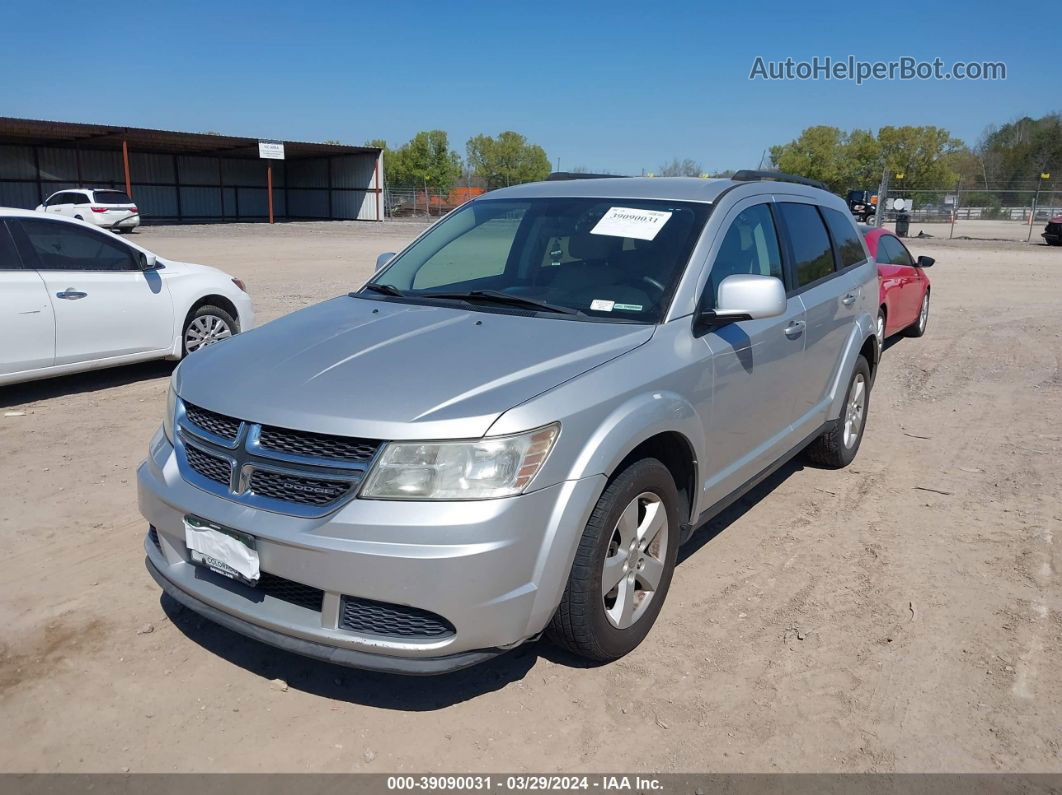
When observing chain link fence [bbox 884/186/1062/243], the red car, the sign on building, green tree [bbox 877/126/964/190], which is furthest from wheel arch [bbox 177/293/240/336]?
green tree [bbox 877/126/964/190]

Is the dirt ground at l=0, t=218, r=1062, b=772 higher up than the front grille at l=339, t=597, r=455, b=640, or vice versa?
the front grille at l=339, t=597, r=455, b=640

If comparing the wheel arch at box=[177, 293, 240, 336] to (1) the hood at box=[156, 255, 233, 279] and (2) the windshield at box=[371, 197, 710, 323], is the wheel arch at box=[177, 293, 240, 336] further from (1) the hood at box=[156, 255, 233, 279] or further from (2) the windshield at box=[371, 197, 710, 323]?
(2) the windshield at box=[371, 197, 710, 323]

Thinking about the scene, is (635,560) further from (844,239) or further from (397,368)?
(844,239)

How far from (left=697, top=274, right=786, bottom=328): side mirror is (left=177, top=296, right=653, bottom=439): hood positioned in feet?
1.26

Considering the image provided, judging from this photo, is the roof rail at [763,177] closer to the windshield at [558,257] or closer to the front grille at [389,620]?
the windshield at [558,257]

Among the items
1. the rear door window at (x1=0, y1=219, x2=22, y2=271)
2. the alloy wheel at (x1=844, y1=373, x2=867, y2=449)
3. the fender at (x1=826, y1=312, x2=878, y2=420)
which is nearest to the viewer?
the fender at (x1=826, y1=312, x2=878, y2=420)

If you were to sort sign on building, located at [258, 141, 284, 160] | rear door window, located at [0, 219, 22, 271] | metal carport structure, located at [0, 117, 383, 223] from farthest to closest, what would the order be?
sign on building, located at [258, 141, 284, 160] < metal carport structure, located at [0, 117, 383, 223] < rear door window, located at [0, 219, 22, 271]

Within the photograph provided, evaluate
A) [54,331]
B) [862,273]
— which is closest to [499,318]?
[862,273]

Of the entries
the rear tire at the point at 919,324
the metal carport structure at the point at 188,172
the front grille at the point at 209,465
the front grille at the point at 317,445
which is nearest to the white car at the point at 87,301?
the front grille at the point at 209,465

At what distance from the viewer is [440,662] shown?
276 centimetres

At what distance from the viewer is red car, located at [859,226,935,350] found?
32.1 ft

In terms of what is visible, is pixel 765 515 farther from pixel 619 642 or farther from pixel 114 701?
pixel 114 701

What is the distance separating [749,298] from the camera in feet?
11.8

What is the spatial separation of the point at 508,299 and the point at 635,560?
4.26 ft
